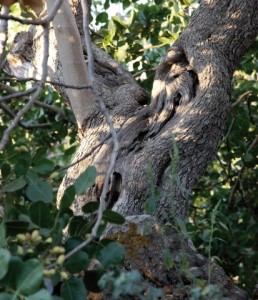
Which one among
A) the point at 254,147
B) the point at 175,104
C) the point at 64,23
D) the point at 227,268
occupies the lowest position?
the point at 227,268

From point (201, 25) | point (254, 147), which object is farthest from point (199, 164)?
point (254, 147)

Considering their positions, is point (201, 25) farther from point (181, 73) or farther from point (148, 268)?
point (148, 268)

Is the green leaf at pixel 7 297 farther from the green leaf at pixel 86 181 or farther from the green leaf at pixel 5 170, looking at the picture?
the green leaf at pixel 5 170

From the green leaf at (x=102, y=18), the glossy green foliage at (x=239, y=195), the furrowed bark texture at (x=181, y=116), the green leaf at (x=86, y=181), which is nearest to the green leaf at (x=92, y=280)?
the green leaf at (x=86, y=181)

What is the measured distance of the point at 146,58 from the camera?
4.31 meters

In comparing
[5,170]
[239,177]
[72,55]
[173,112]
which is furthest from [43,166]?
[239,177]

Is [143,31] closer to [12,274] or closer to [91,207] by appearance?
[91,207]

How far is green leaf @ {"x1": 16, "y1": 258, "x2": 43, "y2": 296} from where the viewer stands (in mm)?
1338

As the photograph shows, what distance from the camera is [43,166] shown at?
5.71ft

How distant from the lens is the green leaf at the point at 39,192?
1.63m

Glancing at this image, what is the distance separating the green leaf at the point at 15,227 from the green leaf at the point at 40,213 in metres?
0.04

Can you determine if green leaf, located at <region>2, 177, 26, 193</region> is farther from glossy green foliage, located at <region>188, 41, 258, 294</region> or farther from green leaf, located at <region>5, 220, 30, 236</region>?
glossy green foliage, located at <region>188, 41, 258, 294</region>

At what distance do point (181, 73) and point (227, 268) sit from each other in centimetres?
170

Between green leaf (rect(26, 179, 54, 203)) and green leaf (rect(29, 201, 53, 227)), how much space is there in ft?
0.04
